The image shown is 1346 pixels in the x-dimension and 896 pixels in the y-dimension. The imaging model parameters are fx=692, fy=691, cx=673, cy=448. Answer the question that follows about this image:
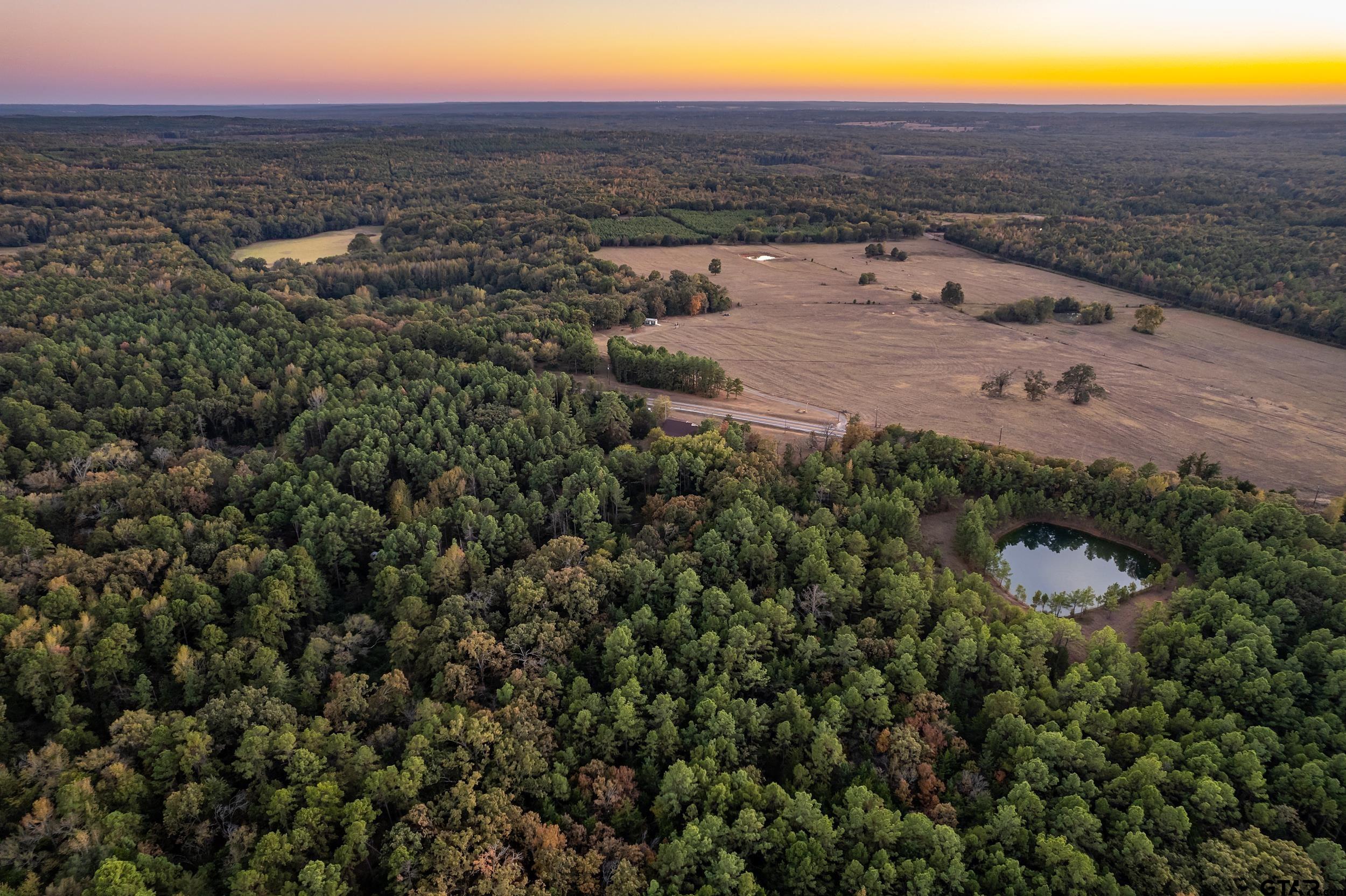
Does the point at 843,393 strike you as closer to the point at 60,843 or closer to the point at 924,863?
the point at 924,863

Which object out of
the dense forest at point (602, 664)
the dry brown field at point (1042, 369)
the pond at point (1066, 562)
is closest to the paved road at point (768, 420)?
the dry brown field at point (1042, 369)

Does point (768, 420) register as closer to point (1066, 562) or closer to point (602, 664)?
point (1066, 562)

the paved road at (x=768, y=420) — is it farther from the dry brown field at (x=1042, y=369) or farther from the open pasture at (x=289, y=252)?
the open pasture at (x=289, y=252)

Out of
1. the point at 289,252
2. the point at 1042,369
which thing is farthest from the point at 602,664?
the point at 289,252

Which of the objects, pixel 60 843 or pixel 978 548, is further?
pixel 978 548

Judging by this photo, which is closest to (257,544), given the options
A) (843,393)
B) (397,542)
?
(397,542)

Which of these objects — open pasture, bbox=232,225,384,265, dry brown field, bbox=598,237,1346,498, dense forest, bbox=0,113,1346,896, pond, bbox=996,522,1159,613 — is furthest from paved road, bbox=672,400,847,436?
open pasture, bbox=232,225,384,265

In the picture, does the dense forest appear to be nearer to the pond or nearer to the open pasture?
the pond
